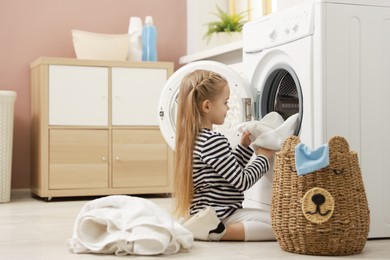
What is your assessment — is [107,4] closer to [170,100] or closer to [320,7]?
[170,100]

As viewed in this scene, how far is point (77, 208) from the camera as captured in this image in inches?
139

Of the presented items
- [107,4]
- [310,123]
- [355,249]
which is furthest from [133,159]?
[355,249]

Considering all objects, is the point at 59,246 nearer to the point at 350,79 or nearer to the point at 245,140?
the point at 245,140

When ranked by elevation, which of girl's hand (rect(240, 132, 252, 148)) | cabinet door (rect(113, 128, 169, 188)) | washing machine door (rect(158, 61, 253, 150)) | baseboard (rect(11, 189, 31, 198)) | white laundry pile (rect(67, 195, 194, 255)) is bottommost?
Answer: baseboard (rect(11, 189, 31, 198))

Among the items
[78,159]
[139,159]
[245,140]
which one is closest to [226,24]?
[139,159]

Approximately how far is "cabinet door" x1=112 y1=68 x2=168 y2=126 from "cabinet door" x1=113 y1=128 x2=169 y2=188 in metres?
0.07

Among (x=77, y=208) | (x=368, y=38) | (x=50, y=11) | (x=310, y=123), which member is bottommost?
(x=77, y=208)

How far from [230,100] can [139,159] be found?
4.51 feet

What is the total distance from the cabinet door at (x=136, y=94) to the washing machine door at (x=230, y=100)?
1.21 m

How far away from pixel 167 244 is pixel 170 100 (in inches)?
35.3

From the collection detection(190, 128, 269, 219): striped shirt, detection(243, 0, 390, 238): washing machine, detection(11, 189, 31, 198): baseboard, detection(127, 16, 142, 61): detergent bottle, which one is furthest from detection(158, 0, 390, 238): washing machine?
detection(11, 189, 31, 198): baseboard

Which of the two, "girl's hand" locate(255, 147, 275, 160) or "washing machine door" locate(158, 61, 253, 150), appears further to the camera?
"washing machine door" locate(158, 61, 253, 150)

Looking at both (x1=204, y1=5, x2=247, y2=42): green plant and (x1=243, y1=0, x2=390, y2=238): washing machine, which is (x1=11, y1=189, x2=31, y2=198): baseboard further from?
(x1=243, y1=0, x2=390, y2=238): washing machine

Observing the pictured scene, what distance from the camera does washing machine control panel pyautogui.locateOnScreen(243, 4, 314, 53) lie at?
2.34 metres
